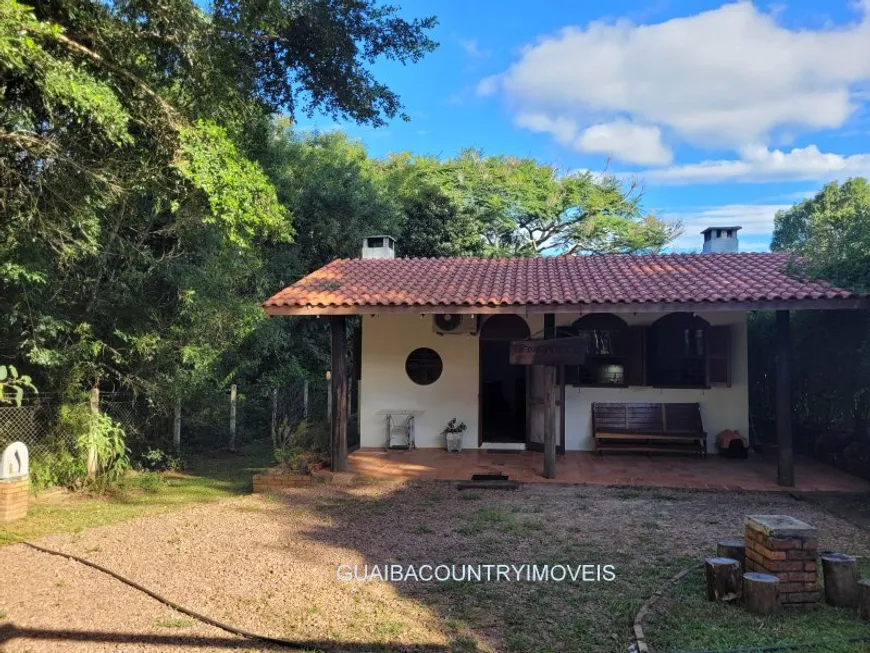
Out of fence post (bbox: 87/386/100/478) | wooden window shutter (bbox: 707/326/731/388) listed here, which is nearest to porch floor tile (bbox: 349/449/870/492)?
wooden window shutter (bbox: 707/326/731/388)

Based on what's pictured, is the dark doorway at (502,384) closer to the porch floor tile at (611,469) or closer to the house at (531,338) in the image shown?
the house at (531,338)

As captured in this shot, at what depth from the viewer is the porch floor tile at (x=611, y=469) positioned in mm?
7734

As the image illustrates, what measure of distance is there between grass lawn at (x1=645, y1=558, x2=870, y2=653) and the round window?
656 centimetres

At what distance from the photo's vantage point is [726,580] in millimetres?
3936

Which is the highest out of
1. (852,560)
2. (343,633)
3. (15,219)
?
(15,219)

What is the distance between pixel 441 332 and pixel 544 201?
49.6 feet

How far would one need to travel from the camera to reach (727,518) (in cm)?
623

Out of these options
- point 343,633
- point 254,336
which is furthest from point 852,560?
point 254,336

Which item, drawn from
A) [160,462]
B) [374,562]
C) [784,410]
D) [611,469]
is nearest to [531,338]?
[611,469]

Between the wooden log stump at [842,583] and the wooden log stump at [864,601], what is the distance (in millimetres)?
100

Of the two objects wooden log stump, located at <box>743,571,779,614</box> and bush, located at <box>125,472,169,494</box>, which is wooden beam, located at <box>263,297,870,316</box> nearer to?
bush, located at <box>125,472,169,494</box>

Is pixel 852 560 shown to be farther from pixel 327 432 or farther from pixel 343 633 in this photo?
pixel 327 432

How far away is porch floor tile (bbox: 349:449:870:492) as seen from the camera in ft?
25.4

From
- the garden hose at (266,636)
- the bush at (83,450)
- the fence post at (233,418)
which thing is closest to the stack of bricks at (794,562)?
the garden hose at (266,636)
